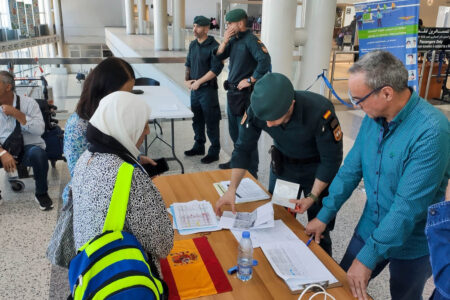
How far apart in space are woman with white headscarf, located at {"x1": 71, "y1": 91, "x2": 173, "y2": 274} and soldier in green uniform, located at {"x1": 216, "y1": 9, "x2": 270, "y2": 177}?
96.4 inches

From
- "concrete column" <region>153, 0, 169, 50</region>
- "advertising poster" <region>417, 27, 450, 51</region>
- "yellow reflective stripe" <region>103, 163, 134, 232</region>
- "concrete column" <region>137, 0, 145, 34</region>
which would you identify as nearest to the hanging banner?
"yellow reflective stripe" <region>103, 163, 134, 232</region>

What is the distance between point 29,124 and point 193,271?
7.91 feet

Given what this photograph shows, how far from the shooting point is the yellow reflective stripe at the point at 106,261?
3.29 feet

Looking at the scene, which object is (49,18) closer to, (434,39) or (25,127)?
(434,39)

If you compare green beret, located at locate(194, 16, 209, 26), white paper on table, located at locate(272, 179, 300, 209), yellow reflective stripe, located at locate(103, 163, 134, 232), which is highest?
green beret, located at locate(194, 16, 209, 26)

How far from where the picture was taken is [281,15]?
495 centimetres

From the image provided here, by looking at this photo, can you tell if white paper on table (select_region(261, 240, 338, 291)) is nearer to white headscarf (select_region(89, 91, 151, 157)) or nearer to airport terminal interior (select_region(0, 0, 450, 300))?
white headscarf (select_region(89, 91, 151, 157))

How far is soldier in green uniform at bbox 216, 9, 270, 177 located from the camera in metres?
3.57

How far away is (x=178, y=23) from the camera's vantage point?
11727 mm

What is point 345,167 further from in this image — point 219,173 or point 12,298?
point 12,298

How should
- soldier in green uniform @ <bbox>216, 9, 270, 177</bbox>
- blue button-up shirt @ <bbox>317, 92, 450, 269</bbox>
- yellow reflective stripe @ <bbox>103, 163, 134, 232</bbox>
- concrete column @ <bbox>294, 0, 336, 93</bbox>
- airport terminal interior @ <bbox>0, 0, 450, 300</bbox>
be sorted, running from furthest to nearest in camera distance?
1. concrete column @ <bbox>294, 0, 336, 93</bbox>
2. soldier in green uniform @ <bbox>216, 9, 270, 177</bbox>
3. airport terminal interior @ <bbox>0, 0, 450, 300</bbox>
4. blue button-up shirt @ <bbox>317, 92, 450, 269</bbox>
5. yellow reflective stripe @ <bbox>103, 163, 134, 232</bbox>

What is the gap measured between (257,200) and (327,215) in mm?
472

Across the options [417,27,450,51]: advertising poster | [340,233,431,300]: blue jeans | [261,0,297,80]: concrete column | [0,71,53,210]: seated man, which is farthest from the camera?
[417,27,450,51]: advertising poster

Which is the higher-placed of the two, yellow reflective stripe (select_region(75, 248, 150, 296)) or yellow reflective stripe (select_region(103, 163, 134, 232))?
yellow reflective stripe (select_region(103, 163, 134, 232))
